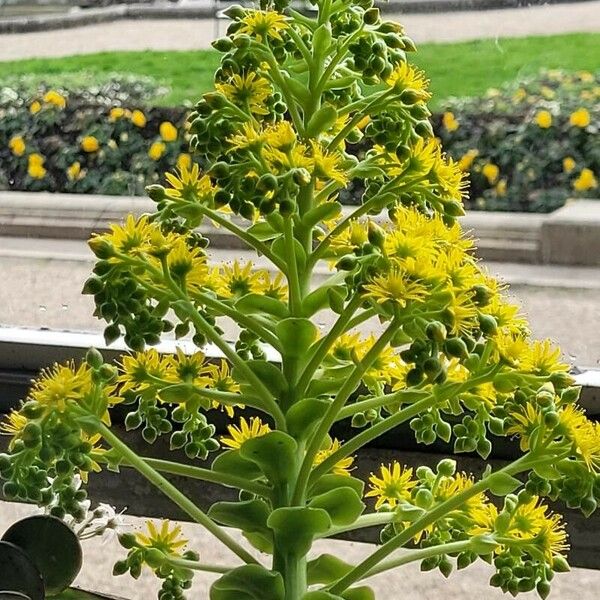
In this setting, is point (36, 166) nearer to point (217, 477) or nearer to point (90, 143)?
point (90, 143)

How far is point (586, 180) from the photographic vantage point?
106cm

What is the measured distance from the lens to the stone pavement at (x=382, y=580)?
3.45 feet

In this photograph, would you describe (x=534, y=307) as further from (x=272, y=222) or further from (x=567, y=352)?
(x=272, y=222)

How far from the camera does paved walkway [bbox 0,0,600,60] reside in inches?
40.2

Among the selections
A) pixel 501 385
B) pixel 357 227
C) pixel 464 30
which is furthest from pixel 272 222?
pixel 464 30

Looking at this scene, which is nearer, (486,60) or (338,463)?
(338,463)

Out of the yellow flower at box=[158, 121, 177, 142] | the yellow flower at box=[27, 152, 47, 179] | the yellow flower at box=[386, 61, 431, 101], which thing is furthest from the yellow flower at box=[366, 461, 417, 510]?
the yellow flower at box=[27, 152, 47, 179]

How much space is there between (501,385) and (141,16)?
709 mm

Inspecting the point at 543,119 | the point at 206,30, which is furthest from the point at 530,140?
the point at 206,30

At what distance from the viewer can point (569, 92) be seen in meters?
1.06

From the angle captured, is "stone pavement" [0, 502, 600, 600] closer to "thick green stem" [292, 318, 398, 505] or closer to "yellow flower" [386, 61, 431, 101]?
"thick green stem" [292, 318, 398, 505]

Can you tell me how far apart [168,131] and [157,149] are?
0.02m

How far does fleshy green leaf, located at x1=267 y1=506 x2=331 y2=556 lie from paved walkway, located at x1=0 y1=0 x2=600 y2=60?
588 millimetres

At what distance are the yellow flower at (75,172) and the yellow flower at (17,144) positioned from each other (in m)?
0.06
